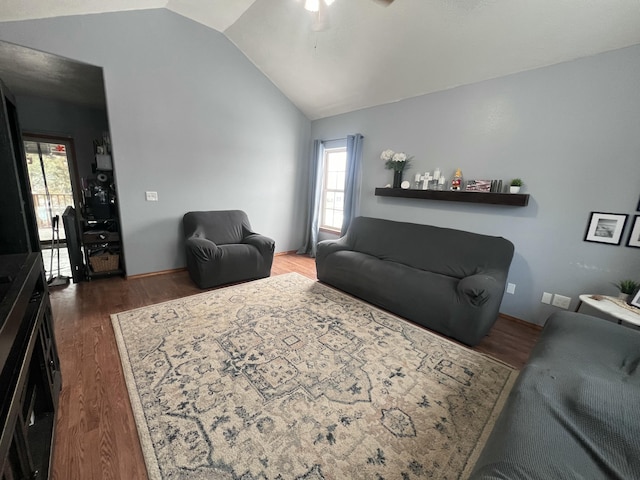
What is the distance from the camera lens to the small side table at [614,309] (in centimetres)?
183

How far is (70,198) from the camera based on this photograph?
5043 millimetres

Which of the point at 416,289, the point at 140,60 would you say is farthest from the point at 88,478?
the point at 140,60

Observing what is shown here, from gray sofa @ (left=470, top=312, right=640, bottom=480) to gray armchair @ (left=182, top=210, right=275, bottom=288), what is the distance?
9.44ft

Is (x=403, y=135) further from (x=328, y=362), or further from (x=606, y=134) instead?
(x=328, y=362)

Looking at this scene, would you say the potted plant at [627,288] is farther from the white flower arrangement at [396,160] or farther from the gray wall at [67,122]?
the gray wall at [67,122]

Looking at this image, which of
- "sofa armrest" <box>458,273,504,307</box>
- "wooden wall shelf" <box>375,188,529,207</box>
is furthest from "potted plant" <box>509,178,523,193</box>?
"sofa armrest" <box>458,273,504,307</box>

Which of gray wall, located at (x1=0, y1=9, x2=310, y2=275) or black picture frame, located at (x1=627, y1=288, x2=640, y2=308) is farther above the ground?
gray wall, located at (x1=0, y1=9, x2=310, y2=275)

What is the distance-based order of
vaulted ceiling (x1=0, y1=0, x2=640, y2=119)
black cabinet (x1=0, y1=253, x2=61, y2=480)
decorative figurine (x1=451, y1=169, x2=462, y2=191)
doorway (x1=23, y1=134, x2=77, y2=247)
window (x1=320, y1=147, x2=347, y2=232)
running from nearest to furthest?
black cabinet (x1=0, y1=253, x2=61, y2=480) → vaulted ceiling (x1=0, y1=0, x2=640, y2=119) → decorative figurine (x1=451, y1=169, x2=462, y2=191) → doorway (x1=23, y1=134, x2=77, y2=247) → window (x1=320, y1=147, x2=347, y2=232)

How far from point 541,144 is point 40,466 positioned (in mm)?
4001

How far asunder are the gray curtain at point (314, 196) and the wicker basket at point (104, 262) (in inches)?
111

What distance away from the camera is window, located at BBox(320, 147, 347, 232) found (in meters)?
4.72

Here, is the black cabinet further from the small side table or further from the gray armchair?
the small side table

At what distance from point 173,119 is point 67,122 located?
2765mm

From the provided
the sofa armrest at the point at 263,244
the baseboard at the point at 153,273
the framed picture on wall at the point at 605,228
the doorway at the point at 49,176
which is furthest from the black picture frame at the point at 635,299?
the doorway at the point at 49,176
